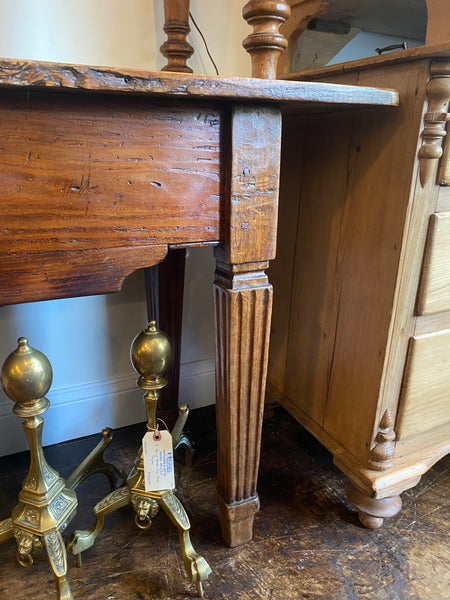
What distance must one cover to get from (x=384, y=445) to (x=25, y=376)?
635mm

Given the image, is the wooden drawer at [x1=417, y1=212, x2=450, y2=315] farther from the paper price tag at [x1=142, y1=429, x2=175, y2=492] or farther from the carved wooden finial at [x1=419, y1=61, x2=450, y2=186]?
the paper price tag at [x1=142, y1=429, x2=175, y2=492]

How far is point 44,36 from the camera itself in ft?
2.98

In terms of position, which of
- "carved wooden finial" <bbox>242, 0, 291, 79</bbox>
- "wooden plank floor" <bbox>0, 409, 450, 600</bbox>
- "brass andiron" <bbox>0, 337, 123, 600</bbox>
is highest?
"carved wooden finial" <bbox>242, 0, 291, 79</bbox>

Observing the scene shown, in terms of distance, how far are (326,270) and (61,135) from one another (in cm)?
57

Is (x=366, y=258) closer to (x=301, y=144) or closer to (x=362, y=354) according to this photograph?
(x=362, y=354)

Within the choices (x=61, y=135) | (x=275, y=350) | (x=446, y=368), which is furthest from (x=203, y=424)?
(x=61, y=135)

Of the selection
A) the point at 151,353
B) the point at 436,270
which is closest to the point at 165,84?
the point at 151,353

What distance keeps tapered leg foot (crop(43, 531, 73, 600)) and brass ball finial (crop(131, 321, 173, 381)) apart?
0.30 metres

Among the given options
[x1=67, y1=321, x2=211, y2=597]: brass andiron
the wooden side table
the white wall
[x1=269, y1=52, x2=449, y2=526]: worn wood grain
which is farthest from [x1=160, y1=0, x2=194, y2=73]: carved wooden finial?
[x1=67, y1=321, x2=211, y2=597]: brass andiron

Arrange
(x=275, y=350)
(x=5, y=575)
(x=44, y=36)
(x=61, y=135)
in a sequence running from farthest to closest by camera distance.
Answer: (x=275, y=350), (x=44, y=36), (x=5, y=575), (x=61, y=135)

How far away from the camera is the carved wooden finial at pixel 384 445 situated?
0.83 meters

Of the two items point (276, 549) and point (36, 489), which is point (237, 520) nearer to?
A: point (276, 549)

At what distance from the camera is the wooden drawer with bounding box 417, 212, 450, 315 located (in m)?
0.73

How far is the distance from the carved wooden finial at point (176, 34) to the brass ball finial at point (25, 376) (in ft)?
2.19
